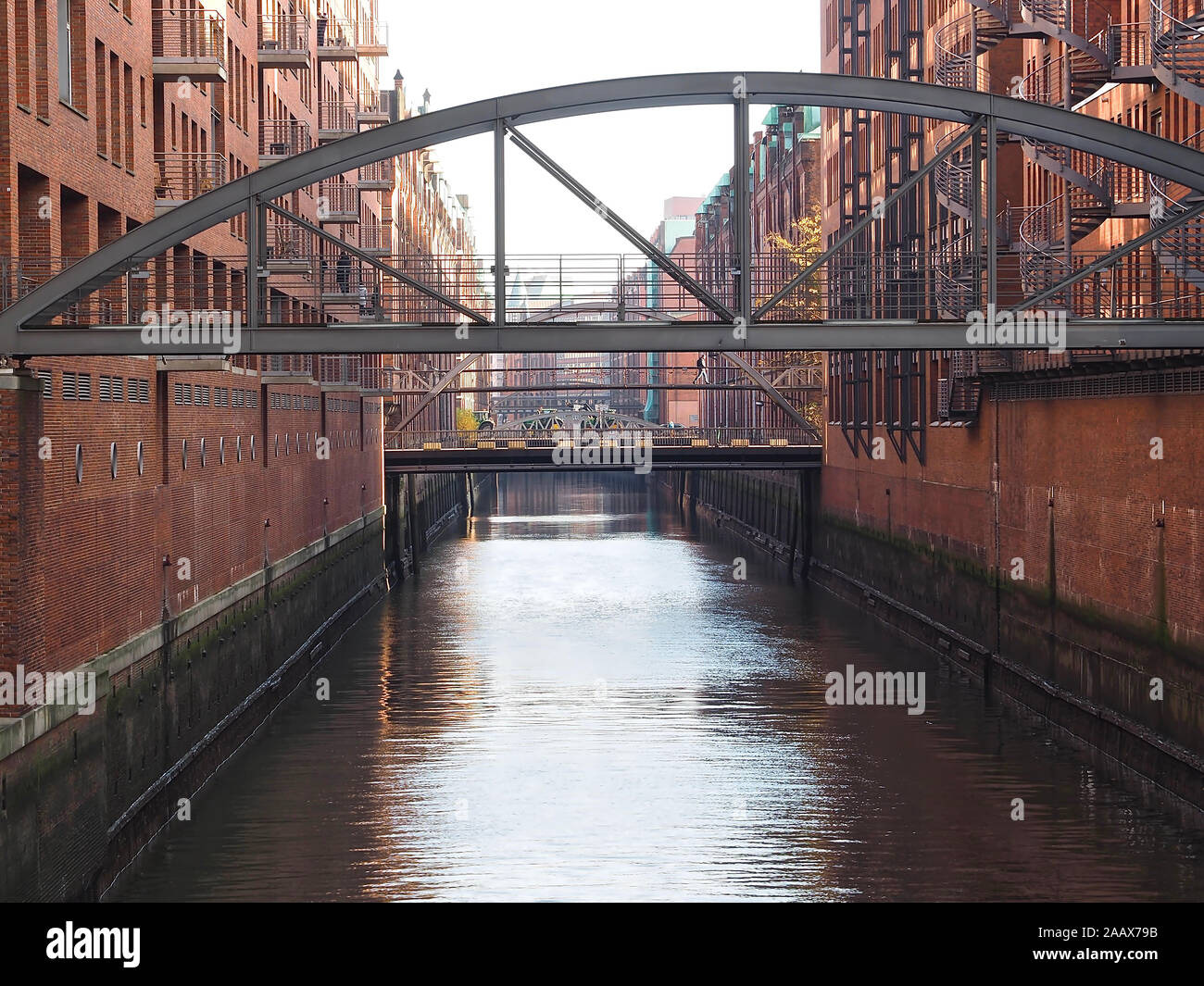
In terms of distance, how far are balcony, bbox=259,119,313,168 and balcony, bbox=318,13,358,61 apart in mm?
5965

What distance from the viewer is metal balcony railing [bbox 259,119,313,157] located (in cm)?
3297

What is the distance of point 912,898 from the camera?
16047 millimetres

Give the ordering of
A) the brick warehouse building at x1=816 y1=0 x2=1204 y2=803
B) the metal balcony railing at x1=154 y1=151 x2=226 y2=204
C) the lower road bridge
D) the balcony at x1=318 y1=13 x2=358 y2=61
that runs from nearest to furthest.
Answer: the brick warehouse building at x1=816 y1=0 x2=1204 y2=803
the metal balcony railing at x1=154 y1=151 x2=226 y2=204
the balcony at x1=318 y1=13 x2=358 y2=61
the lower road bridge

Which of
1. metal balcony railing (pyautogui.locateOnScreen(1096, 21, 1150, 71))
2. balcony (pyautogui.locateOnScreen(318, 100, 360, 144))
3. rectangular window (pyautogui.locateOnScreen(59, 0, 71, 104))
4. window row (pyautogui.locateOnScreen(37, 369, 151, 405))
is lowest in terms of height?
window row (pyautogui.locateOnScreen(37, 369, 151, 405))

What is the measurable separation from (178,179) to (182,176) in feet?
0.24

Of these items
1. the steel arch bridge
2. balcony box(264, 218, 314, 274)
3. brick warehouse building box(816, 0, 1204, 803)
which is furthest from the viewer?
balcony box(264, 218, 314, 274)

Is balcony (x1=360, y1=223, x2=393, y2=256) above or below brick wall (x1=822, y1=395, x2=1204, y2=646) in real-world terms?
above

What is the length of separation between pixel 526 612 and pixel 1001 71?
15.8 meters

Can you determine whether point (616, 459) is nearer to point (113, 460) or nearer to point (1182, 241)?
point (1182, 241)

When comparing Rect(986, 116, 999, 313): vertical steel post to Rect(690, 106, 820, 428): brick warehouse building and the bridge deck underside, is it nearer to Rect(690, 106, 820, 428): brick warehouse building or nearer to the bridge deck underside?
the bridge deck underside

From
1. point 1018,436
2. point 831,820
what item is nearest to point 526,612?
point 1018,436

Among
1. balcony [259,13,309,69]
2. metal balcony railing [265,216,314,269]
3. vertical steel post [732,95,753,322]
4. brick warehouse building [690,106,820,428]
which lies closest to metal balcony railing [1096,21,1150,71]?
vertical steel post [732,95,753,322]

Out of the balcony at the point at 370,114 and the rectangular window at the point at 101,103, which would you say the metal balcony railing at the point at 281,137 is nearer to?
the balcony at the point at 370,114
